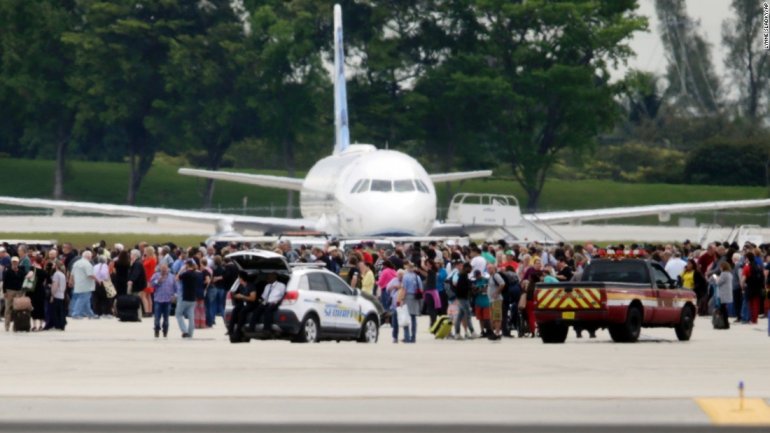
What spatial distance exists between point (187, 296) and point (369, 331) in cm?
321

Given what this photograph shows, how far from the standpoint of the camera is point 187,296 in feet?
105

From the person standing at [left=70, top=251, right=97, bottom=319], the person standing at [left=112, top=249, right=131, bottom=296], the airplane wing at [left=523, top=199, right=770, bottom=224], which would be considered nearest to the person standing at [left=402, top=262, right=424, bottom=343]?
the person standing at [left=70, top=251, right=97, bottom=319]

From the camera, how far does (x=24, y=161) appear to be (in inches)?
4136

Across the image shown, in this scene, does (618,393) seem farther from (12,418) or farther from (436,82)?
(436,82)

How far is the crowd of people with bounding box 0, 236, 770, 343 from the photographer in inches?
1251

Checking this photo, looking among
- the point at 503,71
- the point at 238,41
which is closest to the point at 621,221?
the point at 503,71

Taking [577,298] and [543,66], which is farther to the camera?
[543,66]

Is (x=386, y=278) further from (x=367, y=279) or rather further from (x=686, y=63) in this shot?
(x=686, y=63)

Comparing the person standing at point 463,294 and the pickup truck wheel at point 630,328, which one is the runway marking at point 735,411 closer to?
the pickup truck wheel at point 630,328

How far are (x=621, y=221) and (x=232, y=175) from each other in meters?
50.5

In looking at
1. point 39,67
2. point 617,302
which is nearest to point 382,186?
point 617,302

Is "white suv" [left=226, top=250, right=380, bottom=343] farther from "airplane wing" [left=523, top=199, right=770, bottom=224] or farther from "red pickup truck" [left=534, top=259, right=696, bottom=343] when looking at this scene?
"airplane wing" [left=523, top=199, right=770, bottom=224]

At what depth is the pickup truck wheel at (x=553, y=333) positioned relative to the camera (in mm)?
30750

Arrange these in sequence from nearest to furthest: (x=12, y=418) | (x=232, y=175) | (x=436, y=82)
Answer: (x=12, y=418)
(x=232, y=175)
(x=436, y=82)
